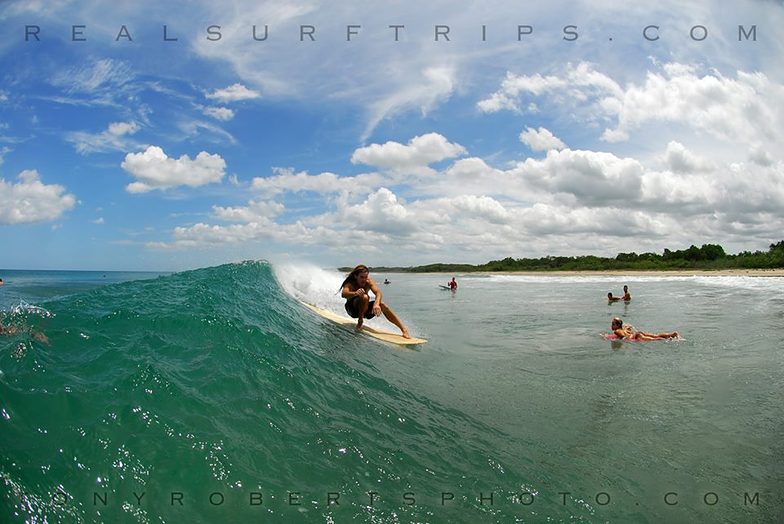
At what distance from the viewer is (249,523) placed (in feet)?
10.7

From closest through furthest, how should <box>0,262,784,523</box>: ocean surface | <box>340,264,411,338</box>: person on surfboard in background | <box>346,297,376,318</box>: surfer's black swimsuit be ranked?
1. <box>0,262,784,523</box>: ocean surface
2. <box>340,264,411,338</box>: person on surfboard in background
3. <box>346,297,376,318</box>: surfer's black swimsuit

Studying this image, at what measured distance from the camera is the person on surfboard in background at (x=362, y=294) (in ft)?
33.6

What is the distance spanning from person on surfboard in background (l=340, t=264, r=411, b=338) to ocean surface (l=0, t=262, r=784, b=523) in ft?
4.77

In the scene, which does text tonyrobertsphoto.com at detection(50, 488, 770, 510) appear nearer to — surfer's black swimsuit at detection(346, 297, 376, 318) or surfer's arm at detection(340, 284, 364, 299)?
surfer's arm at detection(340, 284, 364, 299)

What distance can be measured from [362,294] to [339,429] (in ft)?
18.3

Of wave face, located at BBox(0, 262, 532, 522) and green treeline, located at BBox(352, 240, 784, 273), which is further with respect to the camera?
green treeline, located at BBox(352, 240, 784, 273)

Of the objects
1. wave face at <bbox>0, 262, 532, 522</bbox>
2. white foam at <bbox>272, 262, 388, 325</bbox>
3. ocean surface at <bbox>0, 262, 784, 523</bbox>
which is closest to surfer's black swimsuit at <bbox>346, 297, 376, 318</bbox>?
ocean surface at <bbox>0, 262, 784, 523</bbox>

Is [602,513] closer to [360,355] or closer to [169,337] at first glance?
[360,355]

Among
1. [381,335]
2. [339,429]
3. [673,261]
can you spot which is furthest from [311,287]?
[673,261]

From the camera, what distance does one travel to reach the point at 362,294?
10.2 m

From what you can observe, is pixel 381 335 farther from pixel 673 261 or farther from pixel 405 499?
pixel 673 261

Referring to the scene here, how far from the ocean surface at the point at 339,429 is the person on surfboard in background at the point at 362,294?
1.45 metres

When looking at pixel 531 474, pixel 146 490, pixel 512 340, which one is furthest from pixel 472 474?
pixel 512 340

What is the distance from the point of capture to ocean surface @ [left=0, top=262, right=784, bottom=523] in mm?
3486
